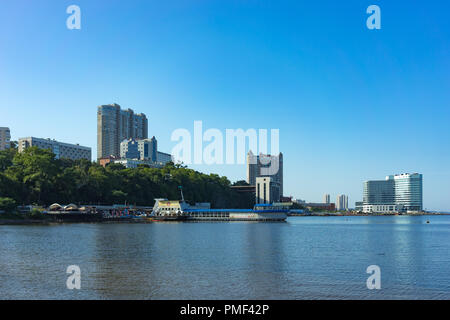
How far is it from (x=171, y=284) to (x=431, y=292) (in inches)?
664

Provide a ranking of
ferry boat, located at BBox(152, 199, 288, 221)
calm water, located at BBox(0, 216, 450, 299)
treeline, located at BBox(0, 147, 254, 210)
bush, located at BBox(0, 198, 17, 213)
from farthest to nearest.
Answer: ferry boat, located at BBox(152, 199, 288, 221)
treeline, located at BBox(0, 147, 254, 210)
bush, located at BBox(0, 198, 17, 213)
calm water, located at BBox(0, 216, 450, 299)

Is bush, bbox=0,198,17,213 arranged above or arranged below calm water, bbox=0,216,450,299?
above

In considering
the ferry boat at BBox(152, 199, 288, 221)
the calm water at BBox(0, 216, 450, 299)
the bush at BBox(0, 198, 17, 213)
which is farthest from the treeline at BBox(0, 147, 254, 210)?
the calm water at BBox(0, 216, 450, 299)

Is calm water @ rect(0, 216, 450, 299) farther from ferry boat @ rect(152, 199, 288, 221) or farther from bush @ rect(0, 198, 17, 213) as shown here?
ferry boat @ rect(152, 199, 288, 221)

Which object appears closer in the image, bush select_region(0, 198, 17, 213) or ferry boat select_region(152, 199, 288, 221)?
bush select_region(0, 198, 17, 213)

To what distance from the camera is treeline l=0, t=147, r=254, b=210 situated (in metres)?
113

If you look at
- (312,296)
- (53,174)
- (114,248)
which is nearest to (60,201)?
(53,174)

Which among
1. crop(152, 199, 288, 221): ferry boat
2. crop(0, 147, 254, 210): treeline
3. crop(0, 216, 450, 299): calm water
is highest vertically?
crop(0, 147, 254, 210): treeline

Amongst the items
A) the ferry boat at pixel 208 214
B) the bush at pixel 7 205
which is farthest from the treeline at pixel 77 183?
the ferry boat at pixel 208 214

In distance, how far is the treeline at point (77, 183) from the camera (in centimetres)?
11344

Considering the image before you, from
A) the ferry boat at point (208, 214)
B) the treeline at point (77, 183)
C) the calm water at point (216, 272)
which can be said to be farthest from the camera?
the ferry boat at point (208, 214)

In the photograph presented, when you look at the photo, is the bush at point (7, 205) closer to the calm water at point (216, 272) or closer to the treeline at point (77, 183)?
the treeline at point (77, 183)

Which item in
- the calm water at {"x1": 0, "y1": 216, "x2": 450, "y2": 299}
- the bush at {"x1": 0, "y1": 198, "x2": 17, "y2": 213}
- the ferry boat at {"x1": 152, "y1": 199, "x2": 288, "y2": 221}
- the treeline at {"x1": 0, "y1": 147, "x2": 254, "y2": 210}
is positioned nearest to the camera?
the calm water at {"x1": 0, "y1": 216, "x2": 450, "y2": 299}
